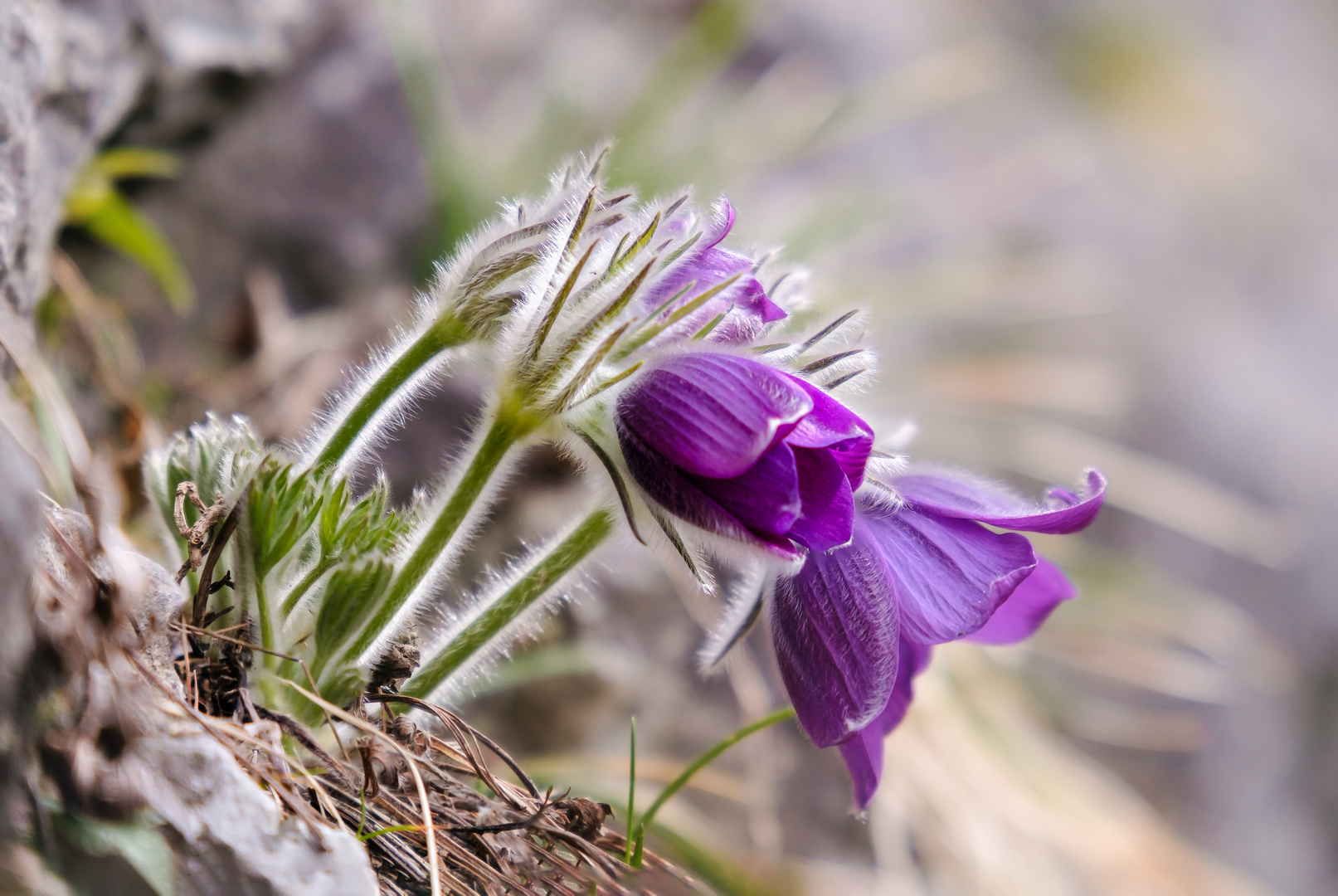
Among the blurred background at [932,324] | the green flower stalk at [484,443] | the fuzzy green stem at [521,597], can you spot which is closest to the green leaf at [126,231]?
the blurred background at [932,324]

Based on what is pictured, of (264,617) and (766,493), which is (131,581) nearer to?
(264,617)

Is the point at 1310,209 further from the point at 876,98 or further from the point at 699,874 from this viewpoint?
the point at 699,874

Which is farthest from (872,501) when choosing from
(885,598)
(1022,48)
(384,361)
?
(1022,48)

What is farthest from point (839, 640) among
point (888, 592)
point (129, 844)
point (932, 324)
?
point (932, 324)

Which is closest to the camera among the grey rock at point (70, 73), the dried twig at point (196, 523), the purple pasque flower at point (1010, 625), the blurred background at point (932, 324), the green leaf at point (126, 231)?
the dried twig at point (196, 523)

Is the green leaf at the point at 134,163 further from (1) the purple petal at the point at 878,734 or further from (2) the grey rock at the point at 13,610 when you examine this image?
(1) the purple petal at the point at 878,734
